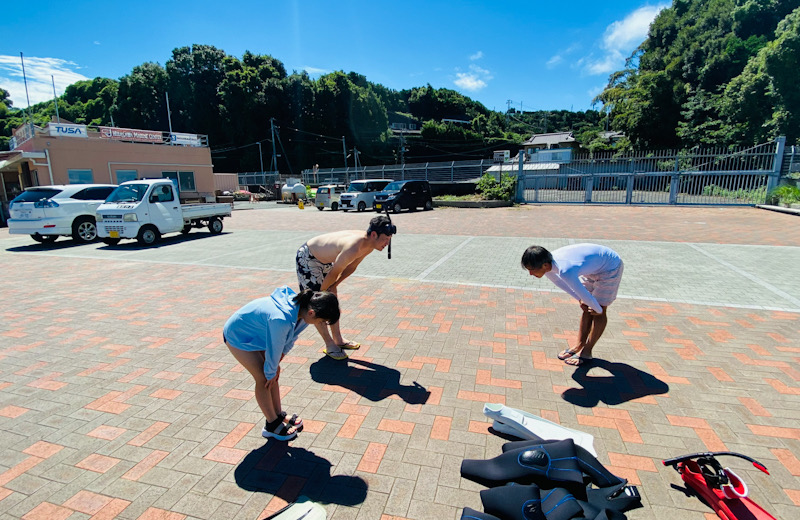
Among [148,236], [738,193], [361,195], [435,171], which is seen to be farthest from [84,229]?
[738,193]

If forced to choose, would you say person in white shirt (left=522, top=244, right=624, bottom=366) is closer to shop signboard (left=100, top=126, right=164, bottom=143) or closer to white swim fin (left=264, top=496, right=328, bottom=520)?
white swim fin (left=264, top=496, right=328, bottom=520)

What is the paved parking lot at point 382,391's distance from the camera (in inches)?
Result: 93.0

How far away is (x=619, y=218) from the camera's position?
16016 millimetres

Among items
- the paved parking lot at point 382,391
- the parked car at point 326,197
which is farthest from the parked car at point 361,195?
the paved parking lot at point 382,391

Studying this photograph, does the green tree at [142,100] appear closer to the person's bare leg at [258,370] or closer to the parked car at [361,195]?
the parked car at [361,195]

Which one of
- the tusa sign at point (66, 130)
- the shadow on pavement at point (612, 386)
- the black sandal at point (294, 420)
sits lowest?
the shadow on pavement at point (612, 386)

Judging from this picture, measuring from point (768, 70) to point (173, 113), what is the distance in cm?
6214

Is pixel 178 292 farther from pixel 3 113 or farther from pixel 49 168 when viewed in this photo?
pixel 3 113

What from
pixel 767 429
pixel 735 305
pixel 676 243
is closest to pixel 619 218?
pixel 676 243

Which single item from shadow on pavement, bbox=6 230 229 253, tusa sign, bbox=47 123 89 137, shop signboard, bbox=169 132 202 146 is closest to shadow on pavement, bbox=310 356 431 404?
shadow on pavement, bbox=6 230 229 253

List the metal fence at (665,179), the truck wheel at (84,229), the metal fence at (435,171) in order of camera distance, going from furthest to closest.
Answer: the metal fence at (435,171), the metal fence at (665,179), the truck wheel at (84,229)

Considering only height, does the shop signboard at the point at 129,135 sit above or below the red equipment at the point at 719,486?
above

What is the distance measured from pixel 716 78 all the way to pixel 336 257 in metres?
43.3

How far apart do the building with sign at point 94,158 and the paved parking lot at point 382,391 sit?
59.3 feet
